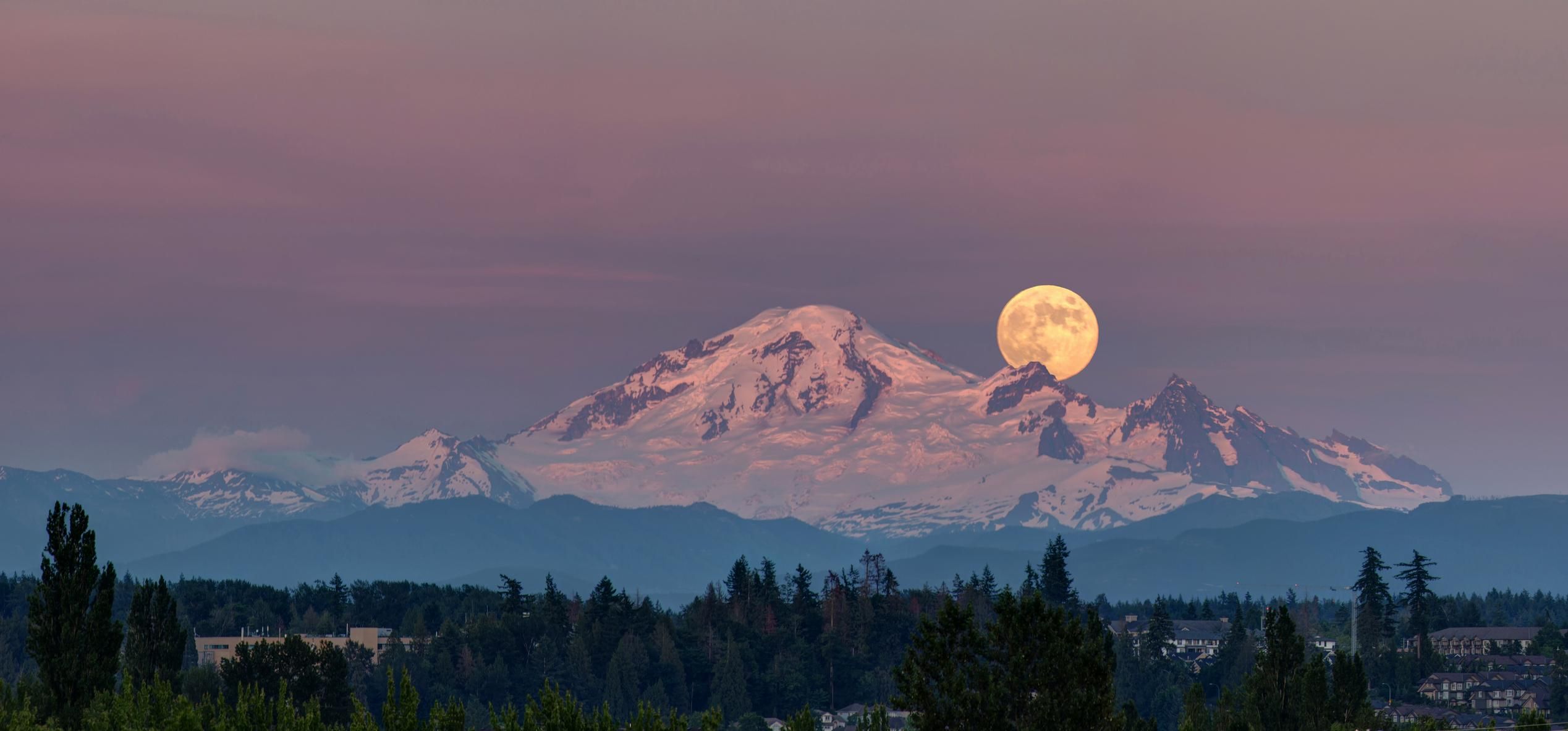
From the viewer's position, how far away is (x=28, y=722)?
104062 millimetres

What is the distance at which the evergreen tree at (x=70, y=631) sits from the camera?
5133 inches

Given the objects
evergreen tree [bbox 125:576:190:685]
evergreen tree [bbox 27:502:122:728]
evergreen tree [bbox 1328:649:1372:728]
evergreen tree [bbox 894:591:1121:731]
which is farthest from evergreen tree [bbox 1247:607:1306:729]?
evergreen tree [bbox 125:576:190:685]

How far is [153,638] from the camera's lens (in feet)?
612

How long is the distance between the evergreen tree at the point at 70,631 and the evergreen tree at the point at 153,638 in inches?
2078

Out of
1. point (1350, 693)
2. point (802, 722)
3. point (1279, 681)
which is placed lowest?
point (802, 722)

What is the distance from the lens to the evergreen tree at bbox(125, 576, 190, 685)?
18488 cm

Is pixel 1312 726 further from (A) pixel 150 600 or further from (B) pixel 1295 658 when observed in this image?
(A) pixel 150 600

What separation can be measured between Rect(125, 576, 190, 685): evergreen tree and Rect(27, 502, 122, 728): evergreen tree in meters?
52.8

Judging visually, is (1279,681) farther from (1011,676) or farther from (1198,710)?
(1011,676)

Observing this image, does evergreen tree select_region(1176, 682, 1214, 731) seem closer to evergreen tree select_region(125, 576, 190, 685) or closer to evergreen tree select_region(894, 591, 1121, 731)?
evergreen tree select_region(125, 576, 190, 685)

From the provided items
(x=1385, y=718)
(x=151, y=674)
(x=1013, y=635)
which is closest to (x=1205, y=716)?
(x=1385, y=718)

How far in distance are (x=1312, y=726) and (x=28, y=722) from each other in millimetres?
95497

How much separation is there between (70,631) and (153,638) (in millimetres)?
57059

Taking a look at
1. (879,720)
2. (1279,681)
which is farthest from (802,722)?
(1279,681)
